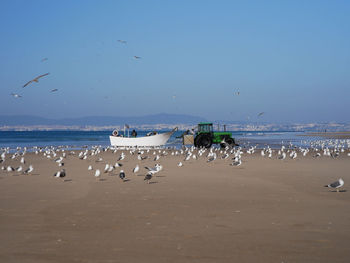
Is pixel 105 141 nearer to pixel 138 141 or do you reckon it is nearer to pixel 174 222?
pixel 138 141

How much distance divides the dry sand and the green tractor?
26353 mm

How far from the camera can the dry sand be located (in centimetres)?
664

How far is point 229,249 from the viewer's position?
6840 mm

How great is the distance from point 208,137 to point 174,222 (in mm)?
33801

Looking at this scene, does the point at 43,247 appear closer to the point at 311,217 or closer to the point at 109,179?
the point at 311,217

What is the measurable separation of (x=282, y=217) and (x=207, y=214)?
1.66 meters

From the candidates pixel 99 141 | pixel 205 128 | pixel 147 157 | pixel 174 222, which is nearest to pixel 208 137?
pixel 205 128

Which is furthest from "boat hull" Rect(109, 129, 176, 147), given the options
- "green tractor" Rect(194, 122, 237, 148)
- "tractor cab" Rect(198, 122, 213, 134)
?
"green tractor" Rect(194, 122, 237, 148)

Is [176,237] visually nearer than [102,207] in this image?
Yes

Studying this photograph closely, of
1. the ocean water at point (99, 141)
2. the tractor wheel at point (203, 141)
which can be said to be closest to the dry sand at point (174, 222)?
the tractor wheel at point (203, 141)

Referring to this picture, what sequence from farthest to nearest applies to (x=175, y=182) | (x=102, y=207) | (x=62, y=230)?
(x=175, y=182) < (x=102, y=207) < (x=62, y=230)

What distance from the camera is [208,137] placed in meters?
42.4

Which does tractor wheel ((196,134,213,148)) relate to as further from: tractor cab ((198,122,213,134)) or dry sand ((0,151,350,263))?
dry sand ((0,151,350,263))

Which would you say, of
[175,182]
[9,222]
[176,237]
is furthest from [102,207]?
[175,182]
